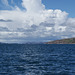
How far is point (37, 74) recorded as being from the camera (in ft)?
145

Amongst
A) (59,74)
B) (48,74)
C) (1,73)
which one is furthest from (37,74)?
(1,73)

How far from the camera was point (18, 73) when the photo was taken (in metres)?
45.7

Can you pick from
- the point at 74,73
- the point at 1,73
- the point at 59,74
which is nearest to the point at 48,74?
the point at 59,74

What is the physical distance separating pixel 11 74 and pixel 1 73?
10.2 feet

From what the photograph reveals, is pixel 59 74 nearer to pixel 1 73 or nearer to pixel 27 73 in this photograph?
pixel 27 73

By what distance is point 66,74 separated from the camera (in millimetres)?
45406

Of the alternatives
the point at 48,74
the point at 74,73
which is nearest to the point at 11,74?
the point at 48,74

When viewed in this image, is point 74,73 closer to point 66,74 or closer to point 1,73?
point 66,74

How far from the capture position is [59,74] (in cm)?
4512

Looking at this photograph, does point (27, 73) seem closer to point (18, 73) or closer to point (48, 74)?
point (18, 73)

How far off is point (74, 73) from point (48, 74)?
23.5 feet

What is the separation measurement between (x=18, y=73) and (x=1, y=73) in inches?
175

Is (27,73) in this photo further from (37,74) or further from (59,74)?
(59,74)

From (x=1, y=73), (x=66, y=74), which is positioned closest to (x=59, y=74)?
(x=66, y=74)
